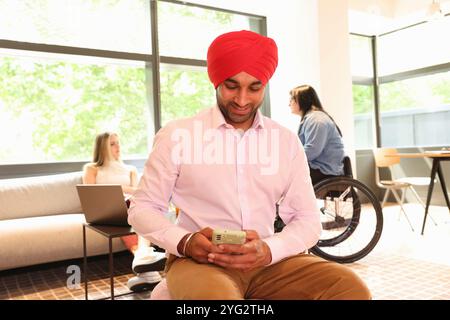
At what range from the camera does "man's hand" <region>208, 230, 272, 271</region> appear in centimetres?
104

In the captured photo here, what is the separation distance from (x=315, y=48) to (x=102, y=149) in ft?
8.38

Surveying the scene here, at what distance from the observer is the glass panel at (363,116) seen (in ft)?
20.9

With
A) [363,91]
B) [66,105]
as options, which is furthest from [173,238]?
[363,91]

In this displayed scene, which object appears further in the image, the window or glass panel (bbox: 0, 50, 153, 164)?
the window

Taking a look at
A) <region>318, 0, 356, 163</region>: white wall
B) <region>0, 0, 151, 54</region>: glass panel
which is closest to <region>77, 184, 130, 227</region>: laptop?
<region>0, 0, 151, 54</region>: glass panel

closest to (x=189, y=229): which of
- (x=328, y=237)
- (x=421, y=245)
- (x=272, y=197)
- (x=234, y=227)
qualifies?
(x=234, y=227)

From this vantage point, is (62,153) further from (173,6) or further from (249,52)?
(249,52)

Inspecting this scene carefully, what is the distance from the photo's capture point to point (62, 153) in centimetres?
402

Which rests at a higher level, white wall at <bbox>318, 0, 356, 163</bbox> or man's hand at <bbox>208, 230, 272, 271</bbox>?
white wall at <bbox>318, 0, 356, 163</bbox>

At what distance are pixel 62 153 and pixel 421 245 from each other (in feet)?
11.3

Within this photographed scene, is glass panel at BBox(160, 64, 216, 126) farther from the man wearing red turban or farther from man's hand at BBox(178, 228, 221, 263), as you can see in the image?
man's hand at BBox(178, 228, 221, 263)

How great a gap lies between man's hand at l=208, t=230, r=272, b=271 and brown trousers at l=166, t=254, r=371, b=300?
0.04 m
